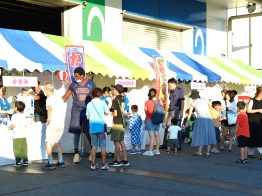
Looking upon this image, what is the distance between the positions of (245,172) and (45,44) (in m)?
5.72

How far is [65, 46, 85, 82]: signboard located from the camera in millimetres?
10562

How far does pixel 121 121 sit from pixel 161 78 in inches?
140

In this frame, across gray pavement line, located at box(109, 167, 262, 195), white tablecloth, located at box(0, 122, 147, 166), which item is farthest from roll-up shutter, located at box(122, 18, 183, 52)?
gray pavement line, located at box(109, 167, 262, 195)

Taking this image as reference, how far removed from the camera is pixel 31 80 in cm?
995

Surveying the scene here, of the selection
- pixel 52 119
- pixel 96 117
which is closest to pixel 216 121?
pixel 96 117

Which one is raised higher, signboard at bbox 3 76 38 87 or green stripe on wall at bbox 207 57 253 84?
green stripe on wall at bbox 207 57 253 84

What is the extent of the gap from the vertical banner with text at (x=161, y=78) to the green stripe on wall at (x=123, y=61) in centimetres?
32

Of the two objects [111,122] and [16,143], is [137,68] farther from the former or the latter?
[16,143]

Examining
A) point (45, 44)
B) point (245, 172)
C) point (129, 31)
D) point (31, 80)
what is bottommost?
point (245, 172)

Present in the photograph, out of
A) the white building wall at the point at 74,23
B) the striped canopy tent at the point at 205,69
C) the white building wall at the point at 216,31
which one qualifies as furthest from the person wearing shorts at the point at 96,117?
the white building wall at the point at 216,31

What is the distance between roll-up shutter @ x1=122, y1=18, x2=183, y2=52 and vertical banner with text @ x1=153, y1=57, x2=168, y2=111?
3140 mm

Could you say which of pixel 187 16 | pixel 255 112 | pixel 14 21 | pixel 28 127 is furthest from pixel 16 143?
pixel 187 16

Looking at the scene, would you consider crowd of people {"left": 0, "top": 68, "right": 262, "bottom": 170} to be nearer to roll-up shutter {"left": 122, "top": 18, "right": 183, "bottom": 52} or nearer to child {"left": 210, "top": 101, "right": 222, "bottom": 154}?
child {"left": 210, "top": 101, "right": 222, "bottom": 154}

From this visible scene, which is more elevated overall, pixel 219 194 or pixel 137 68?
pixel 137 68
